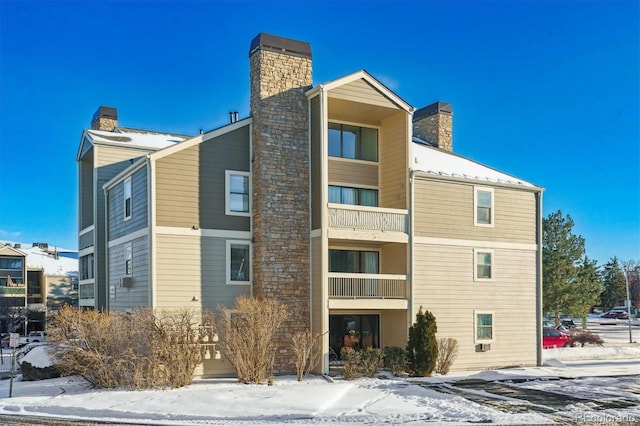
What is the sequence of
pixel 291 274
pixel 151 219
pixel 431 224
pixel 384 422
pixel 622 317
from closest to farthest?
pixel 384 422, pixel 151 219, pixel 291 274, pixel 431 224, pixel 622 317

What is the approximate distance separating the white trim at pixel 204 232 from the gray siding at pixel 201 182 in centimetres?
12

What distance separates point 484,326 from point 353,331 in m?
5.02

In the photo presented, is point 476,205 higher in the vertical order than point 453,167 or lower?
lower

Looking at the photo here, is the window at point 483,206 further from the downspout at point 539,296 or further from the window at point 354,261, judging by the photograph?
the window at point 354,261

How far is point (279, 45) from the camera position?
63.8 ft

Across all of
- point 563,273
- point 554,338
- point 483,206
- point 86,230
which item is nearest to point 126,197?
point 86,230

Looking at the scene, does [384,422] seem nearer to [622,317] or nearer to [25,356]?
[25,356]

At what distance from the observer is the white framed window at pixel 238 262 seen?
18781mm

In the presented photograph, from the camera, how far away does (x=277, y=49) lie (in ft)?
63.5

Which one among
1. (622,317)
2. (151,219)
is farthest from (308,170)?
(622,317)

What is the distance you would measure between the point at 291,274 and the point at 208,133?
530 cm

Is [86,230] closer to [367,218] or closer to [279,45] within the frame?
[279,45]

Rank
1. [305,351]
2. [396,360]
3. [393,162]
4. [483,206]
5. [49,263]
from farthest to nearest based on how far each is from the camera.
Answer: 1. [49,263]
2. [483,206]
3. [393,162]
4. [396,360]
5. [305,351]

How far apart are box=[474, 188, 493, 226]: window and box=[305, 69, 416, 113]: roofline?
4.41 meters
